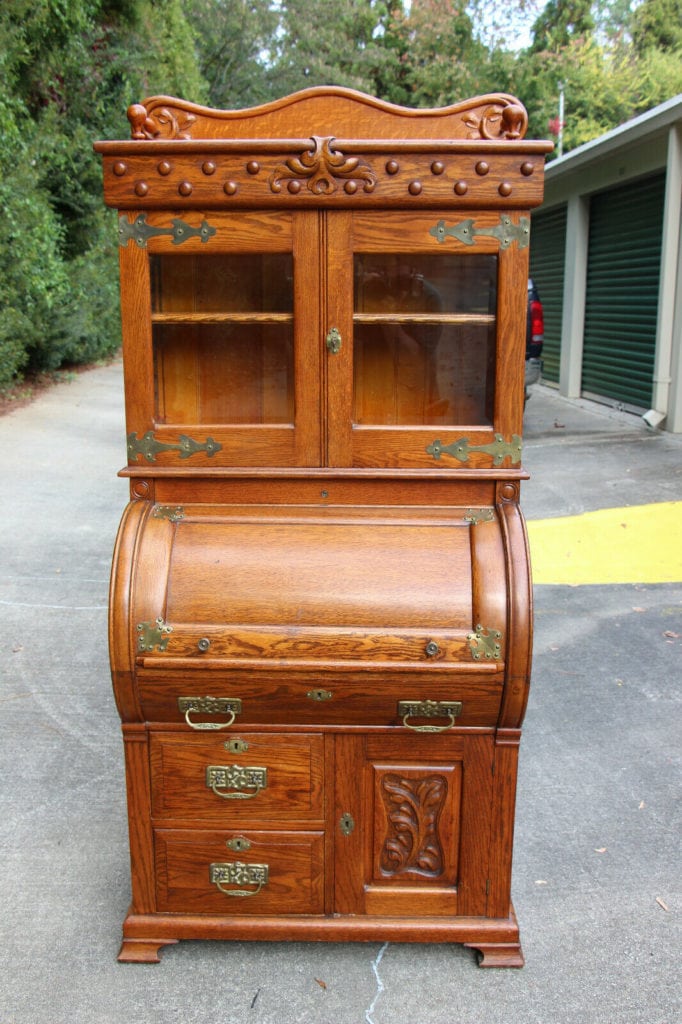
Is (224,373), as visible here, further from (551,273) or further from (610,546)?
(551,273)

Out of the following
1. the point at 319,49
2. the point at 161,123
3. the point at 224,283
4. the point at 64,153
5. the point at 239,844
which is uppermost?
the point at 319,49

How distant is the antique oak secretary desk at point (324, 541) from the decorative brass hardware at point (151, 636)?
1cm

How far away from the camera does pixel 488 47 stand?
92.2 feet

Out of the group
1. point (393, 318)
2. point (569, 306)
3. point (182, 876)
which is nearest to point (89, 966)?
point (182, 876)

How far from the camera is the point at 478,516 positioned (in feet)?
8.80

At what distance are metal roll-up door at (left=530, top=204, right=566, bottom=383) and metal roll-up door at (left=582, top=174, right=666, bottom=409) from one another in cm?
132

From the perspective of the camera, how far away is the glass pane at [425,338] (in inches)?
106

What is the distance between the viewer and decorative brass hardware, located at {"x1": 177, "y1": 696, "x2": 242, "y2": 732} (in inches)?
102

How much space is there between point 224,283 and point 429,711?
1.46 m

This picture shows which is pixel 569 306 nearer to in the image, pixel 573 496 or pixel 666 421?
pixel 666 421

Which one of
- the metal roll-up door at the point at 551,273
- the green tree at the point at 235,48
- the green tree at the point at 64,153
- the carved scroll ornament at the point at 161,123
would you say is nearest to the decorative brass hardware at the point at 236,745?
the carved scroll ornament at the point at 161,123

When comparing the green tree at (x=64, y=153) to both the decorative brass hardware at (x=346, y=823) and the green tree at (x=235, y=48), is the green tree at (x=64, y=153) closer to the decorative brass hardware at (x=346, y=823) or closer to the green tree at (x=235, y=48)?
the green tree at (x=235, y=48)

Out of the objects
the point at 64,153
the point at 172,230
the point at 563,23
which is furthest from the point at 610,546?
the point at 563,23

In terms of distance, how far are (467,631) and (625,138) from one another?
989 centimetres
